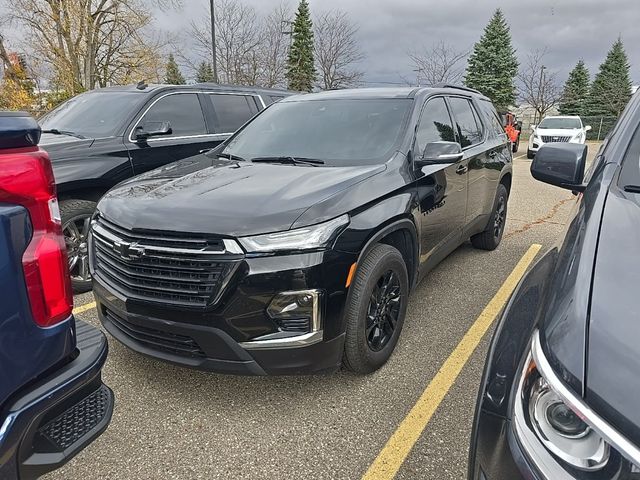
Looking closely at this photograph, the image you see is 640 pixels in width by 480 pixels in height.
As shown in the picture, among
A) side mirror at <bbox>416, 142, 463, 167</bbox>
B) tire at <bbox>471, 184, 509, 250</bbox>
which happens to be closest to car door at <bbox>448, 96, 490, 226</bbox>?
tire at <bbox>471, 184, 509, 250</bbox>

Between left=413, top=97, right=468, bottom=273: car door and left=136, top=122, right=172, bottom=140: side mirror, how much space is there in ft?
8.68

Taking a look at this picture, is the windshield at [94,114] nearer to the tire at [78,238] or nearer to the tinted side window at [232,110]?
the tire at [78,238]

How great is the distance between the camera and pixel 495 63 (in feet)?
116

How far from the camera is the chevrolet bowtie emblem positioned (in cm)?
239

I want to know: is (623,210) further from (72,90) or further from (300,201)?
(72,90)

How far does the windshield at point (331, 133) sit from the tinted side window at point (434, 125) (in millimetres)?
177

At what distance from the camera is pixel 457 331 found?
11.4ft

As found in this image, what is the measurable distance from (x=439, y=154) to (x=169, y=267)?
192 centimetres

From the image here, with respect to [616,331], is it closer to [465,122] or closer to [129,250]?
[129,250]

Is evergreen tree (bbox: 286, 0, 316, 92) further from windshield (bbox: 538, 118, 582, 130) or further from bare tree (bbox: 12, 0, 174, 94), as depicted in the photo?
windshield (bbox: 538, 118, 582, 130)

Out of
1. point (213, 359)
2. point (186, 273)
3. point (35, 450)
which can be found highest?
point (186, 273)

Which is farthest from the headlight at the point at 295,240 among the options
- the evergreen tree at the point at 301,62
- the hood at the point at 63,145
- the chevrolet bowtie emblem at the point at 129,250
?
the evergreen tree at the point at 301,62

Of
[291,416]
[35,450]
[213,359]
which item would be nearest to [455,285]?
[291,416]

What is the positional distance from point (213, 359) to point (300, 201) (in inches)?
36.1
